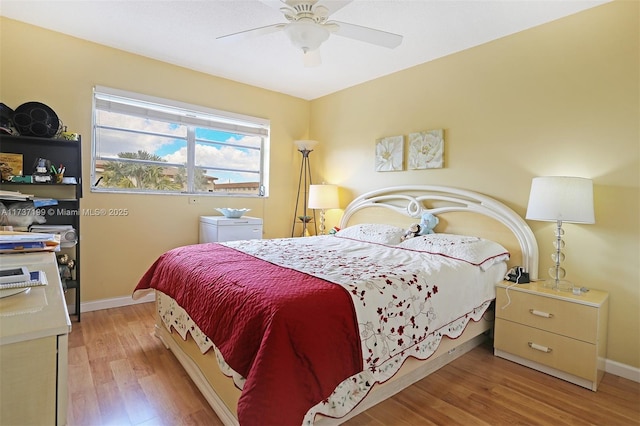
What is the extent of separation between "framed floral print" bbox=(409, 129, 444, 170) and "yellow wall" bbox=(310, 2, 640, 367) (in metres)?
0.06

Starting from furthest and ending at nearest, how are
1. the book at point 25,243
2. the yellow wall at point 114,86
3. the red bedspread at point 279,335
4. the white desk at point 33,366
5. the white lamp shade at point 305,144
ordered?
the white lamp shade at point 305,144, the yellow wall at point 114,86, the book at point 25,243, the red bedspread at point 279,335, the white desk at point 33,366

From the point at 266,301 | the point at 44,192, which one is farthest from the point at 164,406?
the point at 44,192

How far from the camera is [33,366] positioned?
0.77 metres

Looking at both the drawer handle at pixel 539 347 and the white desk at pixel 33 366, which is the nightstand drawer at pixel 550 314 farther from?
the white desk at pixel 33 366

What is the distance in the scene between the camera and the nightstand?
2090mm

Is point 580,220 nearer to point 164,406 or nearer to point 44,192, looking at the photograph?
point 164,406

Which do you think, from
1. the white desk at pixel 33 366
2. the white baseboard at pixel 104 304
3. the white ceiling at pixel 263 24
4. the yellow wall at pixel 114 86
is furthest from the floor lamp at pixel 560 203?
the white baseboard at pixel 104 304

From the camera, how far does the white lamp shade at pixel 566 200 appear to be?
2.19 m

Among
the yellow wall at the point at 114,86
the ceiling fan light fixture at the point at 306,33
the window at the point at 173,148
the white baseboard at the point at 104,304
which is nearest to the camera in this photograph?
the ceiling fan light fixture at the point at 306,33

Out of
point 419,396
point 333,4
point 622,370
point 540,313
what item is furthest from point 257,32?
point 622,370

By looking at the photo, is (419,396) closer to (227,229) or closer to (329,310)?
(329,310)

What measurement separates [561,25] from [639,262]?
5.96 feet

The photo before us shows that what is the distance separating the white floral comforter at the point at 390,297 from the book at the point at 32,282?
845mm

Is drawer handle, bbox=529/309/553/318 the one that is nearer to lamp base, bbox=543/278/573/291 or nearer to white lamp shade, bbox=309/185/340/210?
lamp base, bbox=543/278/573/291
